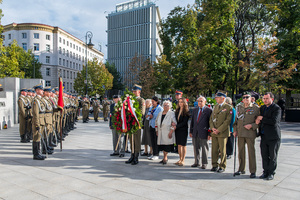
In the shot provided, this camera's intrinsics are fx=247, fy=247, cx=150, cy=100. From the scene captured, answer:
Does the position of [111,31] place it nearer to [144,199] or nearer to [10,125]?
[10,125]

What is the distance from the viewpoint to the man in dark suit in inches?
231

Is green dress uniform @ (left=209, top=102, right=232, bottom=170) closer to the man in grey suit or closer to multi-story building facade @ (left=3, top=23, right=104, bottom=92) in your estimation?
the man in grey suit

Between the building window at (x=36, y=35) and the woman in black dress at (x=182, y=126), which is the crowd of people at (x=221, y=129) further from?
the building window at (x=36, y=35)

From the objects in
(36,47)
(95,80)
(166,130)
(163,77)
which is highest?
(36,47)

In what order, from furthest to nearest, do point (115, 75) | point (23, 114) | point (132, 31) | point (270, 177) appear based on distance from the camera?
point (132, 31) → point (115, 75) → point (23, 114) → point (270, 177)

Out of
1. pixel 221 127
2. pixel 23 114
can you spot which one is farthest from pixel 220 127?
pixel 23 114

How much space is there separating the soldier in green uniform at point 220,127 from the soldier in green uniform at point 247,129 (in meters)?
0.28

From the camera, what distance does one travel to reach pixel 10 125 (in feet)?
51.0

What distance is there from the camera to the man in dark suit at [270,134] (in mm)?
5863

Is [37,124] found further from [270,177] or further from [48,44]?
[48,44]

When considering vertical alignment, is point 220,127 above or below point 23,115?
below

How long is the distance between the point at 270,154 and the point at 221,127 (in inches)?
50.9

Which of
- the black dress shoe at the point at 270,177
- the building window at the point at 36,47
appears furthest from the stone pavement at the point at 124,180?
the building window at the point at 36,47

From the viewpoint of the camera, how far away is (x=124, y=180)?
5738mm
